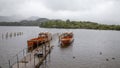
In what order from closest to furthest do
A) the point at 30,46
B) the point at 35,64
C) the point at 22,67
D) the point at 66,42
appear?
the point at 22,67 → the point at 35,64 → the point at 30,46 → the point at 66,42

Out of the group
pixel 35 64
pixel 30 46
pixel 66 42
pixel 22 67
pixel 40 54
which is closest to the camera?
pixel 22 67

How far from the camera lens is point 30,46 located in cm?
5453

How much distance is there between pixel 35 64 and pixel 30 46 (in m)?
24.0

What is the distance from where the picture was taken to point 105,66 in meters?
36.5

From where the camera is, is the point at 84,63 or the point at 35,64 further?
the point at 84,63

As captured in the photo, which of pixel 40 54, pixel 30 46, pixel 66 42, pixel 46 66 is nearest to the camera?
pixel 46 66

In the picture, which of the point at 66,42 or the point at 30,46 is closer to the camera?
the point at 30,46

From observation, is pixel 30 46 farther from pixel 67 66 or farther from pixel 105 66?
pixel 105 66

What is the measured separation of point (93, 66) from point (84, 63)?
274 centimetres

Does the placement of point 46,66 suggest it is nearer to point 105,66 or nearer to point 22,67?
point 22,67

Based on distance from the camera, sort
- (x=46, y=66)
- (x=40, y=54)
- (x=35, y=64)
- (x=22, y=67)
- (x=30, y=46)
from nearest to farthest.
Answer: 1. (x=22, y=67)
2. (x=35, y=64)
3. (x=46, y=66)
4. (x=40, y=54)
5. (x=30, y=46)

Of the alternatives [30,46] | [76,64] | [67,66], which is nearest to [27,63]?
[67,66]

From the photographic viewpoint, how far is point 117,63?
129ft

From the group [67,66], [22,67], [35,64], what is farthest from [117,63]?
[22,67]
